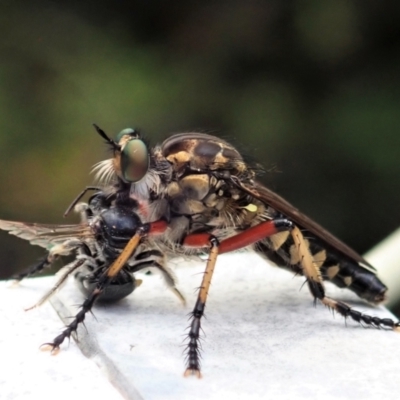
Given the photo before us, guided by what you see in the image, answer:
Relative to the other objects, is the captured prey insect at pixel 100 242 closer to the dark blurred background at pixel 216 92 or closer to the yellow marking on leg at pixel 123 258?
the yellow marking on leg at pixel 123 258

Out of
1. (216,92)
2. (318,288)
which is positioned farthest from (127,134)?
(216,92)

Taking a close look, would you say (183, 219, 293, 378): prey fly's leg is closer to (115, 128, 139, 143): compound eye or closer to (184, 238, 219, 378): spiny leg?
(184, 238, 219, 378): spiny leg

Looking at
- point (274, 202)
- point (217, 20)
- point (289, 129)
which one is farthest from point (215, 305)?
point (217, 20)

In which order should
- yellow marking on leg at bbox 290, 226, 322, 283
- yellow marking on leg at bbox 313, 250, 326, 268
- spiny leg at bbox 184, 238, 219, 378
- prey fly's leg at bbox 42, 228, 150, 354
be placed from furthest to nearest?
yellow marking on leg at bbox 313, 250, 326, 268, yellow marking on leg at bbox 290, 226, 322, 283, prey fly's leg at bbox 42, 228, 150, 354, spiny leg at bbox 184, 238, 219, 378

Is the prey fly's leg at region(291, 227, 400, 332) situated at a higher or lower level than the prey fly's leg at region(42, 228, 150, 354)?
higher

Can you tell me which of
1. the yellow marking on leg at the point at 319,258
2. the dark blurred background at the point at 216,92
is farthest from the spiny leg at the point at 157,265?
the dark blurred background at the point at 216,92

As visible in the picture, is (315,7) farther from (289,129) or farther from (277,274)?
(277,274)

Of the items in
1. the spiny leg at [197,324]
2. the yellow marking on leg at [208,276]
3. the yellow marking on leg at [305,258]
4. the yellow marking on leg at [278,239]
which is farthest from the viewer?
the yellow marking on leg at [278,239]

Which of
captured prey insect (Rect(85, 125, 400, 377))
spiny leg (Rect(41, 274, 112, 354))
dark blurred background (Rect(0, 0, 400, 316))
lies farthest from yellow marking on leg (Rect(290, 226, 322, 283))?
dark blurred background (Rect(0, 0, 400, 316))
